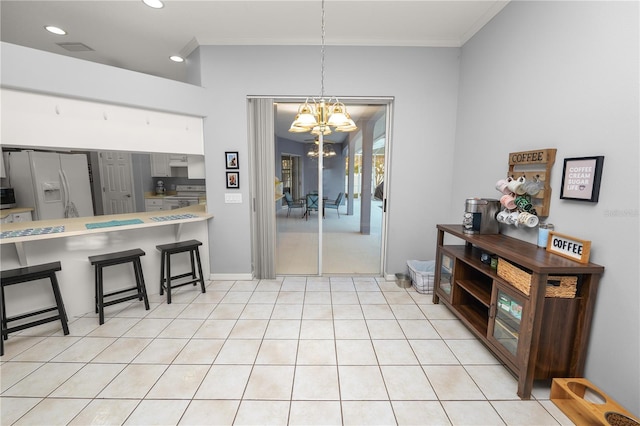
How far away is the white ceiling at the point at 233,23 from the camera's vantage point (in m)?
2.60

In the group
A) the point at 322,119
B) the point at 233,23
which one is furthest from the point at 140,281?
the point at 233,23

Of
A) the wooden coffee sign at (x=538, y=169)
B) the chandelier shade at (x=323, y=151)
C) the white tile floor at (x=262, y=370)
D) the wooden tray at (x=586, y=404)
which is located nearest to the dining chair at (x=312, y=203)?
the chandelier shade at (x=323, y=151)

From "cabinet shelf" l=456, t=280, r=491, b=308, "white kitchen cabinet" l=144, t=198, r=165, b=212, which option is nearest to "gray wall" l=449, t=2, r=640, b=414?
"cabinet shelf" l=456, t=280, r=491, b=308

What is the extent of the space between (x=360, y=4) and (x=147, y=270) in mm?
3749

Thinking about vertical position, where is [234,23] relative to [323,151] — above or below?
above

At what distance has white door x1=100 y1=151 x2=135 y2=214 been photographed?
551 centimetres

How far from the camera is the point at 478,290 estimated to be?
239cm

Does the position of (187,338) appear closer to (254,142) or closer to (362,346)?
(362,346)

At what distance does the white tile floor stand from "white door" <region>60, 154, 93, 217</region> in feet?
10.6

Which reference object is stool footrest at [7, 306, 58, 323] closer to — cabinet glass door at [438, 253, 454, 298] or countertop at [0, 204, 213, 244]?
countertop at [0, 204, 213, 244]

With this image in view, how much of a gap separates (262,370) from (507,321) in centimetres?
188

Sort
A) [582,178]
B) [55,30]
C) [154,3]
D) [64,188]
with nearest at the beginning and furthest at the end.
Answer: [582,178] < [154,3] < [55,30] < [64,188]

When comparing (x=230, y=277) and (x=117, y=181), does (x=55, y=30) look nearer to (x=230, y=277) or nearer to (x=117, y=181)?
(x=117, y=181)

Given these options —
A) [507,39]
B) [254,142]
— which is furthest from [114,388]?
[507,39]
